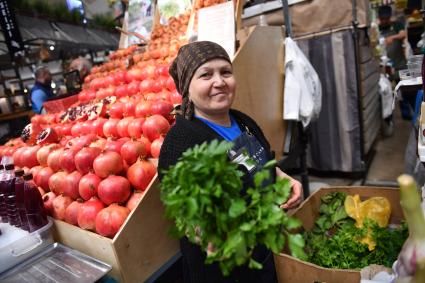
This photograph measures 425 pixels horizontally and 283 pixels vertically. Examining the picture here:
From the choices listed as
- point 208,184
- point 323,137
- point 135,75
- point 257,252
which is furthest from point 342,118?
point 208,184

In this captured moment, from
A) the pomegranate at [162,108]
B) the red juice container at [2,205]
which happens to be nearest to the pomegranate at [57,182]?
the red juice container at [2,205]

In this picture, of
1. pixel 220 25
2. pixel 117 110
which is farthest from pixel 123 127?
pixel 220 25

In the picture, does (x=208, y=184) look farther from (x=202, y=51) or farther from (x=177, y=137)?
(x=202, y=51)

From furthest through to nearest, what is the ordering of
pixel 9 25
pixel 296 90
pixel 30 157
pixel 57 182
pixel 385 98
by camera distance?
pixel 9 25 < pixel 385 98 < pixel 296 90 < pixel 30 157 < pixel 57 182

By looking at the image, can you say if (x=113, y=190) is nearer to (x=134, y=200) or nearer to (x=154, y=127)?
(x=134, y=200)

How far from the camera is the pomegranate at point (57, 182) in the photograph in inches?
76.4

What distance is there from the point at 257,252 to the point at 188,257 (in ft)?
1.08

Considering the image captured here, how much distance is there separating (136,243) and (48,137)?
1370 millimetres

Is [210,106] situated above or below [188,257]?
above

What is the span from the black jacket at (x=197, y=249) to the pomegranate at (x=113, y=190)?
1.41ft

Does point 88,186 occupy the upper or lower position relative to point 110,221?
upper

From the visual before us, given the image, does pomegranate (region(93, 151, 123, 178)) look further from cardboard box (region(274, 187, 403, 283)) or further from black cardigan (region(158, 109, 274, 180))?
cardboard box (region(274, 187, 403, 283))

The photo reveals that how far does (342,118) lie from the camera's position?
3.95m

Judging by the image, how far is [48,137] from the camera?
2.49 metres
